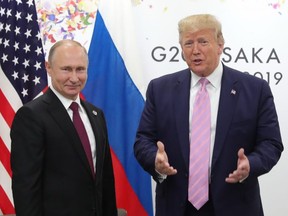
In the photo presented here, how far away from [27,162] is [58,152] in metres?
0.14

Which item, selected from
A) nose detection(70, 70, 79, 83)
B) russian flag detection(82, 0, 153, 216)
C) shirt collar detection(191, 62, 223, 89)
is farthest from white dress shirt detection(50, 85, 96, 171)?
russian flag detection(82, 0, 153, 216)

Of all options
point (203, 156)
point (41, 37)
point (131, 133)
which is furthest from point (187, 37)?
Result: point (41, 37)

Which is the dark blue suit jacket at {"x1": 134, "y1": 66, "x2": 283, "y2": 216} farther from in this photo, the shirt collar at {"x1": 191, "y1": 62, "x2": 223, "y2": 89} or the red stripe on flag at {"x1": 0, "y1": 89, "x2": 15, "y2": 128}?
the red stripe on flag at {"x1": 0, "y1": 89, "x2": 15, "y2": 128}

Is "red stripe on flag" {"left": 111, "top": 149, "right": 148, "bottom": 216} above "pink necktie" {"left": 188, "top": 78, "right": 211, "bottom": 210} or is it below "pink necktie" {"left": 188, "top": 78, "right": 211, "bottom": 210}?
below

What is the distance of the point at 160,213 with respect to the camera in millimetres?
2020

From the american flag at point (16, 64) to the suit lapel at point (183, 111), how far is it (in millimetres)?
1211

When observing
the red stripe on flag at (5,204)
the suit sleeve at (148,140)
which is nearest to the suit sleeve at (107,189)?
the suit sleeve at (148,140)

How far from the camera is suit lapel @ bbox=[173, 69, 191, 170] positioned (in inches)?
75.4

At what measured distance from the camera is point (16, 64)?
9.29ft

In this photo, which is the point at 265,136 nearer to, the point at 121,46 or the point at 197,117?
the point at 197,117

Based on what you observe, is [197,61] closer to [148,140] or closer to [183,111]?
[183,111]

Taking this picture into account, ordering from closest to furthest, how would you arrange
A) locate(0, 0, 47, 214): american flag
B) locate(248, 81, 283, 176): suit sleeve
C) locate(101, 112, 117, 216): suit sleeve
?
locate(248, 81, 283, 176): suit sleeve
locate(101, 112, 117, 216): suit sleeve
locate(0, 0, 47, 214): american flag

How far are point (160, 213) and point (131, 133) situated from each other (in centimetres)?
95

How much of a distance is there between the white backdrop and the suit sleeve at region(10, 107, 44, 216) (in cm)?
139
